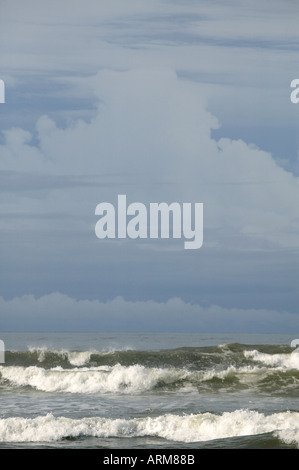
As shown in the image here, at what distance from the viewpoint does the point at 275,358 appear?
9844mm

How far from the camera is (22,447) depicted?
5.06 m

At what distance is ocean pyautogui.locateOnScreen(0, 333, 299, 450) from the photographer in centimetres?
533

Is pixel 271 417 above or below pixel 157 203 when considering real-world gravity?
below

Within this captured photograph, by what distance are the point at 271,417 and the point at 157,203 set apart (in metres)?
2.12

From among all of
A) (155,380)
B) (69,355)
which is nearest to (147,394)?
(155,380)

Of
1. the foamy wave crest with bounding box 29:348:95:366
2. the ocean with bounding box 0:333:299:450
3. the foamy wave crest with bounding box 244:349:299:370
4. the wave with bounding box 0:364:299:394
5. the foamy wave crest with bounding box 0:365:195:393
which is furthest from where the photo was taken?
the foamy wave crest with bounding box 29:348:95:366

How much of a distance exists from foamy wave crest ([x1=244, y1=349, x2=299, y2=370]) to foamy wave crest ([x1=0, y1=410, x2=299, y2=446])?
3435 mm

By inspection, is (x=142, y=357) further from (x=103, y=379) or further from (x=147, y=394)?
(x=147, y=394)

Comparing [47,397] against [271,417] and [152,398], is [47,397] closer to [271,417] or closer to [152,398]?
[152,398]

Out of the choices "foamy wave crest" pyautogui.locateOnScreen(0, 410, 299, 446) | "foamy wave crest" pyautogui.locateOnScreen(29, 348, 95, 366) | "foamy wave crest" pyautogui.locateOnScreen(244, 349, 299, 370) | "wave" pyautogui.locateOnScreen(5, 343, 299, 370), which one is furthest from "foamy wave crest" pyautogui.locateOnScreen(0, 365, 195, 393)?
"foamy wave crest" pyautogui.locateOnScreen(0, 410, 299, 446)

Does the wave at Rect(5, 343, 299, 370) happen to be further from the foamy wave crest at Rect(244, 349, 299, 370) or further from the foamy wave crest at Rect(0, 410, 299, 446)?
the foamy wave crest at Rect(0, 410, 299, 446)
